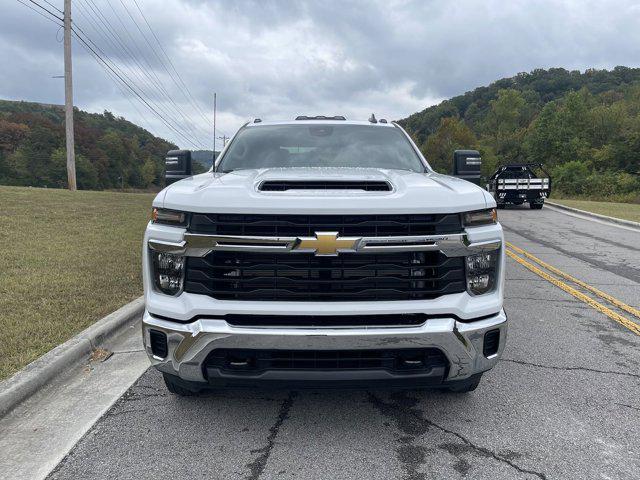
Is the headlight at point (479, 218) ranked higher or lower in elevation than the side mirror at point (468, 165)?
lower

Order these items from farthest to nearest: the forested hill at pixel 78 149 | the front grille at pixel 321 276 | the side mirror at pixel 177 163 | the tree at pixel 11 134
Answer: the forested hill at pixel 78 149
the tree at pixel 11 134
the side mirror at pixel 177 163
the front grille at pixel 321 276

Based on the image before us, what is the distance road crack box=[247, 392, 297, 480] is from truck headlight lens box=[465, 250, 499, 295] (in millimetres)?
1386

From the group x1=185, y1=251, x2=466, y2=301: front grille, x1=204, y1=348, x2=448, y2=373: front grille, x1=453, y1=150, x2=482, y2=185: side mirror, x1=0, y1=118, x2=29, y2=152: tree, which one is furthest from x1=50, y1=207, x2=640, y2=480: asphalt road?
x1=0, y1=118, x2=29, y2=152: tree

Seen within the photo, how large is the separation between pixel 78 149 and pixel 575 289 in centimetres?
9079

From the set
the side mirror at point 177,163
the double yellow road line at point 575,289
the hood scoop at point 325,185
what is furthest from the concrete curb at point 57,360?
the double yellow road line at point 575,289

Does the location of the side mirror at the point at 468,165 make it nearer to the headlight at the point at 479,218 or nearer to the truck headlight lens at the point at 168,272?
the headlight at the point at 479,218

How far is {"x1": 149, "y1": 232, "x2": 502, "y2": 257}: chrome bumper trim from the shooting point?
2582 millimetres

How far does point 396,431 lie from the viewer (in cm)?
294

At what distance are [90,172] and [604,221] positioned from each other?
83.2 meters

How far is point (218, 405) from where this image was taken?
3271 millimetres

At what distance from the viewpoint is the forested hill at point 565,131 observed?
4991 centimetres

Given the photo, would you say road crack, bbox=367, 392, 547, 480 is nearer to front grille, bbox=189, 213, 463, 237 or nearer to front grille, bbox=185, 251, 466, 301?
front grille, bbox=185, 251, 466, 301

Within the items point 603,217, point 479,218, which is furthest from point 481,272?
point 603,217

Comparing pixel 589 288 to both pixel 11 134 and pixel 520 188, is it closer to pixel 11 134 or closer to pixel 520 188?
pixel 520 188
